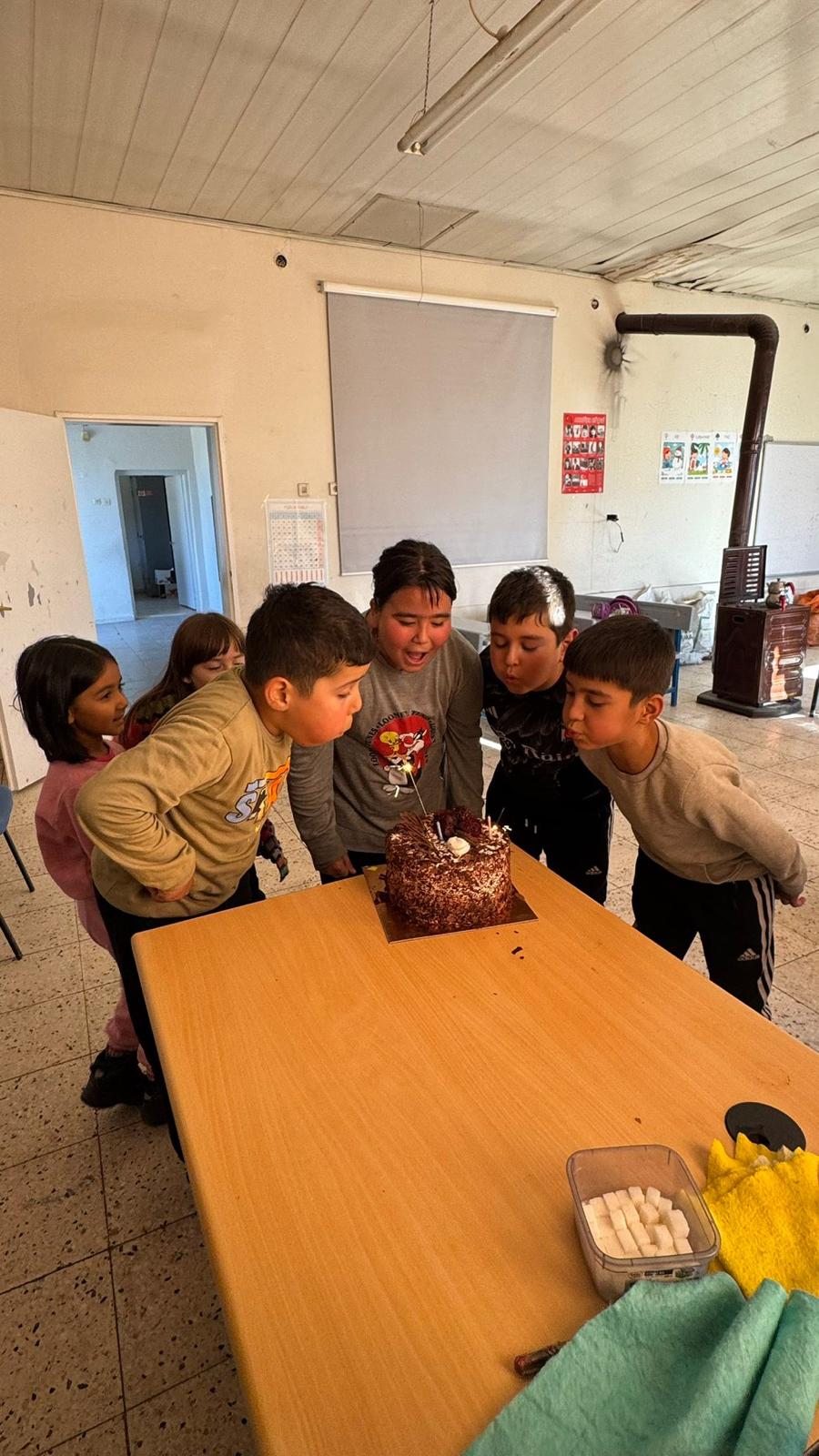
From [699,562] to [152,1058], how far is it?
6341 millimetres

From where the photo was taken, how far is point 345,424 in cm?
464

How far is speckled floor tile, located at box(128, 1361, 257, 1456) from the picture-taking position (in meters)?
1.08

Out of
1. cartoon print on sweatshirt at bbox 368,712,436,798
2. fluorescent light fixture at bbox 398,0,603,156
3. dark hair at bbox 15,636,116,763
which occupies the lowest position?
cartoon print on sweatshirt at bbox 368,712,436,798

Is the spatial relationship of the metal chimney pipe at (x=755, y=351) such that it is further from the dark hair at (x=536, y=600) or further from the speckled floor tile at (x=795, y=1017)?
the dark hair at (x=536, y=600)

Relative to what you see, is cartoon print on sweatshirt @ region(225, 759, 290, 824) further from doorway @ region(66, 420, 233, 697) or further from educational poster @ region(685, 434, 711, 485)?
doorway @ region(66, 420, 233, 697)

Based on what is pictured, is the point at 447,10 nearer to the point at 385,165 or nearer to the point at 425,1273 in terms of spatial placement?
the point at 385,165

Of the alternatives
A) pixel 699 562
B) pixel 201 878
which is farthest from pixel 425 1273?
pixel 699 562

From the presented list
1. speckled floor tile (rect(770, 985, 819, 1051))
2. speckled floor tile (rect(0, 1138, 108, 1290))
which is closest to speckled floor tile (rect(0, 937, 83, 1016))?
speckled floor tile (rect(0, 1138, 108, 1290))

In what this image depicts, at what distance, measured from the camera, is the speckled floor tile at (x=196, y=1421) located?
108 centimetres

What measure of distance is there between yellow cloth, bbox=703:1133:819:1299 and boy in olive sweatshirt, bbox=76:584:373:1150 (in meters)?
0.79

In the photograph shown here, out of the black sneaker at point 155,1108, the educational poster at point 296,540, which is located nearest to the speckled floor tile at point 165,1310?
the black sneaker at point 155,1108

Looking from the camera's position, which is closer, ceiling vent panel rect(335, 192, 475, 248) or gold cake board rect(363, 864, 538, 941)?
gold cake board rect(363, 864, 538, 941)

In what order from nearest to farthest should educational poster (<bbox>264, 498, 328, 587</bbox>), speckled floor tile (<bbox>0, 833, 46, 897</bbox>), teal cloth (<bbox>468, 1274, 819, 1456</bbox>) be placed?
teal cloth (<bbox>468, 1274, 819, 1456</bbox>) → speckled floor tile (<bbox>0, 833, 46, 897</bbox>) → educational poster (<bbox>264, 498, 328, 587</bbox>)

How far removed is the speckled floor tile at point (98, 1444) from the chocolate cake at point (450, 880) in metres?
0.89
